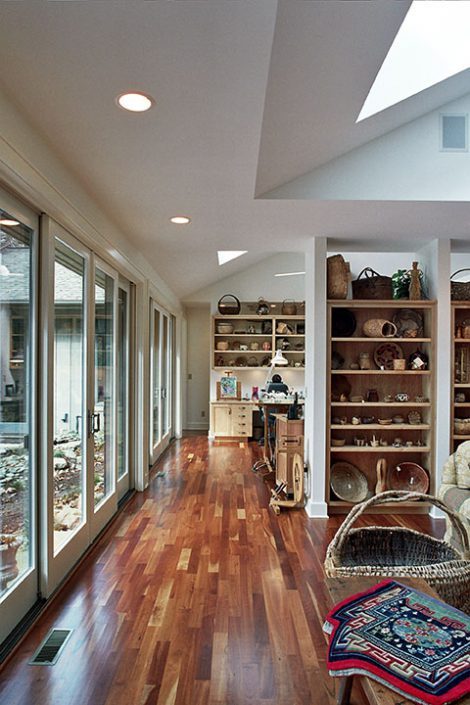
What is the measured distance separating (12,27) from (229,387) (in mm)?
7702

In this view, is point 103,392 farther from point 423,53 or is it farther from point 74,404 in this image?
point 423,53

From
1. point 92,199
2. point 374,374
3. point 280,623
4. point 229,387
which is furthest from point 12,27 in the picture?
point 229,387

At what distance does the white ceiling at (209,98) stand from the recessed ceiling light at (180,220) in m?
0.09

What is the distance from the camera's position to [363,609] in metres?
1.68

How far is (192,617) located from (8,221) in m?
2.19

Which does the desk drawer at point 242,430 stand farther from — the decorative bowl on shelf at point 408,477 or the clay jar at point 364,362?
the clay jar at point 364,362

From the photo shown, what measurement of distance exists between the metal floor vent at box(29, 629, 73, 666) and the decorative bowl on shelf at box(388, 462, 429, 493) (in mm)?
3334

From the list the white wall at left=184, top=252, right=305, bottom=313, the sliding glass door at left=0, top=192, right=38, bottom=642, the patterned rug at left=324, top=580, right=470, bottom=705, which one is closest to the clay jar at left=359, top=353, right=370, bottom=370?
the sliding glass door at left=0, top=192, right=38, bottom=642

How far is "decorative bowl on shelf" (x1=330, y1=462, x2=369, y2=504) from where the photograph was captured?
488cm

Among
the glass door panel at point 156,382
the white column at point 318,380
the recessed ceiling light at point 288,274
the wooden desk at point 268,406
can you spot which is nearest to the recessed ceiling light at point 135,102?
the white column at point 318,380

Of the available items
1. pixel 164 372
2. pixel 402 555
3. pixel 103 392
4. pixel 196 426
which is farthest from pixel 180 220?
pixel 196 426

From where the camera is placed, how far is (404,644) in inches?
58.1

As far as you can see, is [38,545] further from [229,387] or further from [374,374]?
[229,387]

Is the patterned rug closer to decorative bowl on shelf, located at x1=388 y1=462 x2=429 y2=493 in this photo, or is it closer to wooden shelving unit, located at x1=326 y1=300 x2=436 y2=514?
wooden shelving unit, located at x1=326 y1=300 x2=436 y2=514
